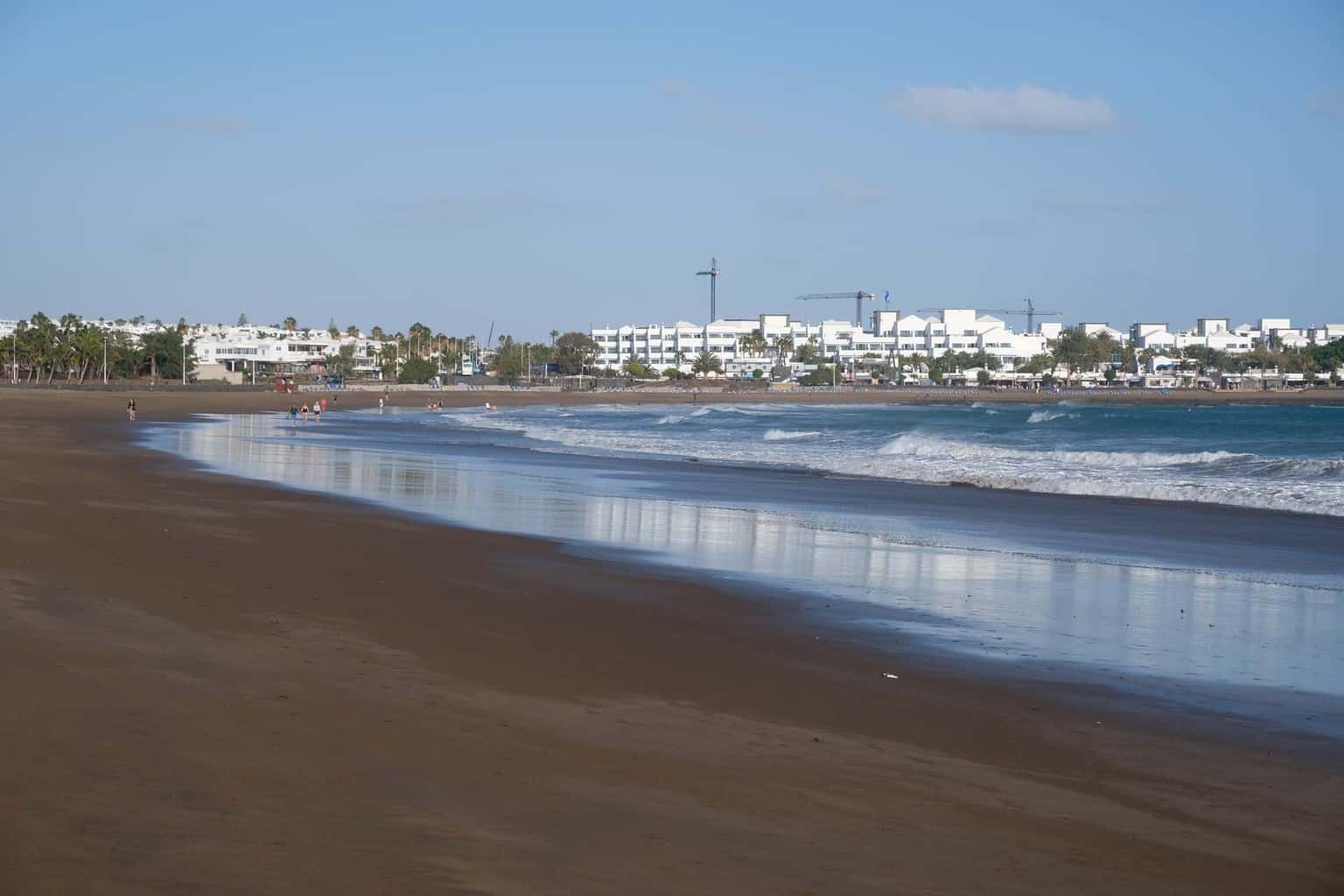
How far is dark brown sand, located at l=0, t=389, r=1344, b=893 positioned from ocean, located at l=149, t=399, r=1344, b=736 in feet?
3.99

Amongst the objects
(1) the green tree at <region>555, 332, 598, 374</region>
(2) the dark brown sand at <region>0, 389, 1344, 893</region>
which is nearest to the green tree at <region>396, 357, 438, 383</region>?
(1) the green tree at <region>555, 332, 598, 374</region>

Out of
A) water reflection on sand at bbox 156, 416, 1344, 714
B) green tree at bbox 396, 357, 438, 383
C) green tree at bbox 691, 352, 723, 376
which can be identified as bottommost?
water reflection on sand at bbox 156, 416, 1344, 714

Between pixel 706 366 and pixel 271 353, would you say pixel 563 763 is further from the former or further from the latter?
pixel 706 366

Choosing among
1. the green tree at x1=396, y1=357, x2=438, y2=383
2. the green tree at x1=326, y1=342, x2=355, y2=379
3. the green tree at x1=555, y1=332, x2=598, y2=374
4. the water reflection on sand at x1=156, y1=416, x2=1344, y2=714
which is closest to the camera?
the water reflection on sand at x1=156, y1=416, x2=1344, y2=714

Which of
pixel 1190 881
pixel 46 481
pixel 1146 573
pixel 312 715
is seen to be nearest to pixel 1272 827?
pixel 1190 881

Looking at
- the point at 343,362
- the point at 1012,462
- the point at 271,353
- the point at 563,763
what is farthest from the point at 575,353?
the point at 563,763

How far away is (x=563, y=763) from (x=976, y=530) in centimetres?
1119

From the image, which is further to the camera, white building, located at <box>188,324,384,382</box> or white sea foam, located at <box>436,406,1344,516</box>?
white building, located at <box>188,324,384,382</box>

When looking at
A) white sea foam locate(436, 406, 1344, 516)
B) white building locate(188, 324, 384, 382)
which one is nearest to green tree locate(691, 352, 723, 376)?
white building locate(188, 324, 384, 382)

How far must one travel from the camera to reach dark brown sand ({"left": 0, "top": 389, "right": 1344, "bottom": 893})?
4.19 metres

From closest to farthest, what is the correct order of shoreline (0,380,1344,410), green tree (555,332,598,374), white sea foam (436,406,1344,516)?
white sea foam (436,406,1344,516) < shoreline (0,380,1344,410) < green tree (555,332,598,374)

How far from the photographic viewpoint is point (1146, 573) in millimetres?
12156

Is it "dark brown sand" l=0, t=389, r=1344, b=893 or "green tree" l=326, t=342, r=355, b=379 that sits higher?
"green tree" l=326, t=342, r=355, b=379

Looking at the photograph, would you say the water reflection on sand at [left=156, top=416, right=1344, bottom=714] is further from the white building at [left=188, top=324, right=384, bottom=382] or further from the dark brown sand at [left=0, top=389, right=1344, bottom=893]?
the white building at [left=188, top=324, right=384, bottom=382]
